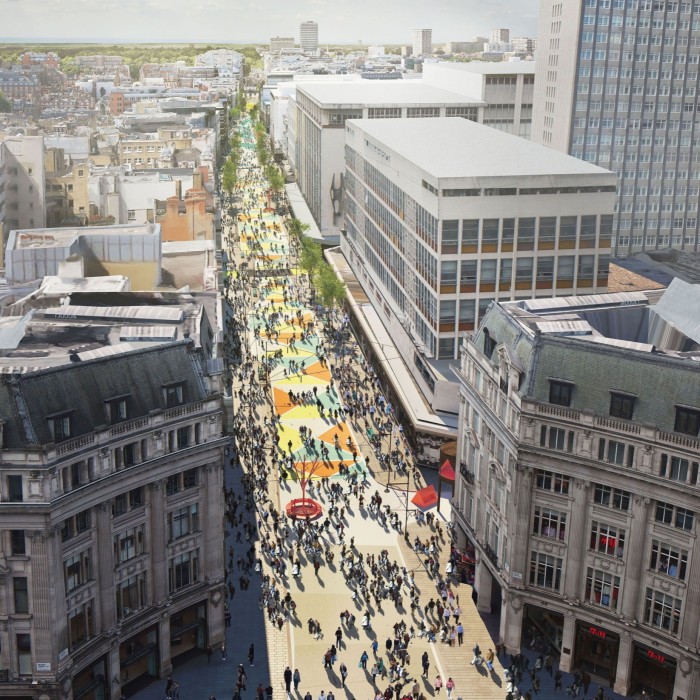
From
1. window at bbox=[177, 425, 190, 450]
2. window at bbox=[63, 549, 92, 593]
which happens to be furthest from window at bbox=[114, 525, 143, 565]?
window at bbox=[177, 425, 190, 450]

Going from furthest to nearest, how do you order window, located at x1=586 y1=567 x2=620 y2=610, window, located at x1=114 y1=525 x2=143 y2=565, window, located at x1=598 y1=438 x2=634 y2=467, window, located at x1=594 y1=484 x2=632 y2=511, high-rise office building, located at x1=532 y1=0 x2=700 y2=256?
high-rise office building, located at x1=532 y1=0 x2=700 y2=256 < window, located at x1=586 y1=567 x2=620 y2=610 < window, located at x1=594 y1=484 x2=632 y2=511 < window, located at x1=598 y1=438 x2=634 y2=467 < window, located at x1=114 y1=525 x2=143 y2=565

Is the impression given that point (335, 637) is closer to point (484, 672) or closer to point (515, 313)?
point (484, 672)

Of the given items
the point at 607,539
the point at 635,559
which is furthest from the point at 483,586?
the point at 635,559

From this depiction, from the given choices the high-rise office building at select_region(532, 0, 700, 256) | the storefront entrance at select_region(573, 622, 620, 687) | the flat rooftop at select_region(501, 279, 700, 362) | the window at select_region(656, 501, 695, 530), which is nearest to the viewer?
the window at select_region(656, 501, 695, 530)

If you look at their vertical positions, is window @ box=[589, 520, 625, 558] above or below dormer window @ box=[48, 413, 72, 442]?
below

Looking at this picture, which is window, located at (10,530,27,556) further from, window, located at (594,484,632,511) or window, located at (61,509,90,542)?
window, located at (594,484,632,511)

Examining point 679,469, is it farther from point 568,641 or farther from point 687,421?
point 568,641

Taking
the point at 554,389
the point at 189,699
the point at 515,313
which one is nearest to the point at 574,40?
the point at 515,313
